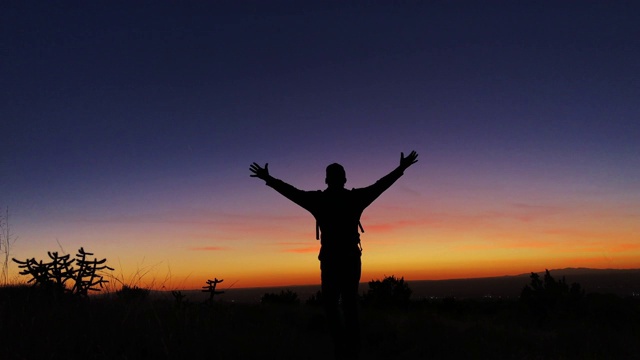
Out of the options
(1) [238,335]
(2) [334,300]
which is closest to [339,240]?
(2) [334,300]

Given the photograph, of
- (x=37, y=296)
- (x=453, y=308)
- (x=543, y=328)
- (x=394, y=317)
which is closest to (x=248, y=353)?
(x=37, y=296)

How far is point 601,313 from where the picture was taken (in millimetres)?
16516

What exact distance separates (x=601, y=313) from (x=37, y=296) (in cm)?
1706

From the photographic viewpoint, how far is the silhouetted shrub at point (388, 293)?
1755cm

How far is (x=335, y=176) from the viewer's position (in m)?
6.02

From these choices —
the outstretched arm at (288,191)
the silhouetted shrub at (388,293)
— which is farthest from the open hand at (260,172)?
the silhouetted shrub at (388,293)

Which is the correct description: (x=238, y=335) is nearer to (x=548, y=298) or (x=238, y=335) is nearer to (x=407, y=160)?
(x=407, y=160)

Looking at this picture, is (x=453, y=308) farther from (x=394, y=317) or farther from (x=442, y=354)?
(x=442, y=354)

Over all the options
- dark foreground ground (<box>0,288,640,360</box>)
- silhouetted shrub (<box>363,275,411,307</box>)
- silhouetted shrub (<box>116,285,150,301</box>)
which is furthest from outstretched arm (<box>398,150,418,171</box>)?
silhouetted shrub (<box>363,275,411,307</box>)

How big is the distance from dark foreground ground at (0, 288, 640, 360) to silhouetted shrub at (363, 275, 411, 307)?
12.0 feet

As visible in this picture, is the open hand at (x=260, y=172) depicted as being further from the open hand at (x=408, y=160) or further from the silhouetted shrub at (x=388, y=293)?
the silhouetted shrub at (x=388, y=293)

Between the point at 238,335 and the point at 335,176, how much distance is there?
2.62 metres

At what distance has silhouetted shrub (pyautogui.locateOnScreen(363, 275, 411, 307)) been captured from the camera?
57.6 feet

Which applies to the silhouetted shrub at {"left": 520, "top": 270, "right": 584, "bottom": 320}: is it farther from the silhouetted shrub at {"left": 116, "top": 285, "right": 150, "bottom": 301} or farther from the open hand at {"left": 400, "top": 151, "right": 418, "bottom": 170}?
the silhouetted shrub at {"left": 116, "top": 285, "right": 150, "bottom": 301}
